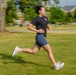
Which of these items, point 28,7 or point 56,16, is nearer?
point 28,7

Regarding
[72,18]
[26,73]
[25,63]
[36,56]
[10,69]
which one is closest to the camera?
[26,73]

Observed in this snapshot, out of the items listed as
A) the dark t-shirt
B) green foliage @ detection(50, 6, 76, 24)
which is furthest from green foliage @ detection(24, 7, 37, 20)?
green foliage @ detection(50, 6, 76, 24)

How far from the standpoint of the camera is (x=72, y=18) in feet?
228

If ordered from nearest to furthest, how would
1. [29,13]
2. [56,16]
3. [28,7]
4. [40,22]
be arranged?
1. [40,22]
2. [29,13]
3. [28,7]
4. [56,16]

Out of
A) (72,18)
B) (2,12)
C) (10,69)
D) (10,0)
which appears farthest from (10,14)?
(72,18)

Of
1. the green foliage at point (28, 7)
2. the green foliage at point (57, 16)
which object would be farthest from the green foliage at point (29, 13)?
the green foliage at point (57, 16)

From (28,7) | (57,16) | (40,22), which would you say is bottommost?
(57,16)

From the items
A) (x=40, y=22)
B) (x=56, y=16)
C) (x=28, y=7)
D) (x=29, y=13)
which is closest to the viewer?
(x=40, y=22)

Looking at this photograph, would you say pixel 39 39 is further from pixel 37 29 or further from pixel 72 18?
pixel 72 18

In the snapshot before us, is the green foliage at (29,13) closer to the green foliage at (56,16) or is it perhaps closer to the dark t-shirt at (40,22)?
the dark t-shirt at (40,22)

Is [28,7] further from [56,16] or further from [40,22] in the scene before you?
[56,16]

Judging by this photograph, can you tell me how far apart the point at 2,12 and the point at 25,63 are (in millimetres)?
14478

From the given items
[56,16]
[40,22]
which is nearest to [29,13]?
[40,22]

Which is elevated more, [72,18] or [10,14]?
[10,14]
